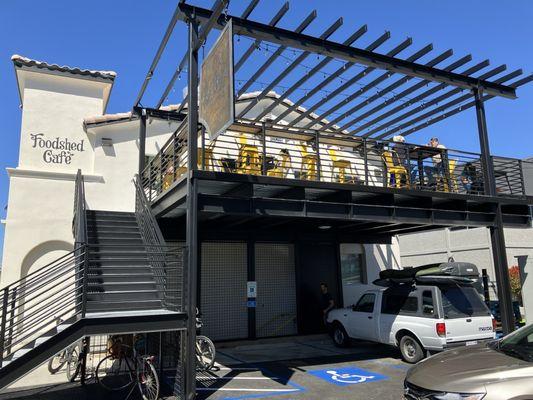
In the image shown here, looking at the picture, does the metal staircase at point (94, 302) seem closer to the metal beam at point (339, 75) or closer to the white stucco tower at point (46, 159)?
the white stucco tower at point (46, 159)

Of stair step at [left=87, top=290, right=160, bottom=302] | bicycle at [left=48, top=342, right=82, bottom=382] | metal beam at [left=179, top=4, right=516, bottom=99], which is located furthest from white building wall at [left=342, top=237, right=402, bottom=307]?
bicycle at [left=48, top=342, right=82, bottom=382]

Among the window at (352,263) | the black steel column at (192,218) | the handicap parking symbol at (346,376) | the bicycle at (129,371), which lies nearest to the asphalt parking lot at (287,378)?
the handicap parking symbol at (346,376)

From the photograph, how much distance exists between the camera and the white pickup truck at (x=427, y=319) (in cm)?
964

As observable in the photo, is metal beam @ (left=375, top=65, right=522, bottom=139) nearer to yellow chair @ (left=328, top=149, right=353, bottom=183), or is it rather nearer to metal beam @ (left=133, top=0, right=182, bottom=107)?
yellow chair @ (left=328, top=149, right=353, bottom=183)

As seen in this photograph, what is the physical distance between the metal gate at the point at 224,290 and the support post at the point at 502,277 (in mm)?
7052

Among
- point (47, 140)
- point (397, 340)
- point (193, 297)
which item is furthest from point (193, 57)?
point (397, 340)

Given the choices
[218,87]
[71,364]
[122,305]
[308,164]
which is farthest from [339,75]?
[71,364]

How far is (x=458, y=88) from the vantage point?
1223 centimetres

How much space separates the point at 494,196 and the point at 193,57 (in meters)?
8.75

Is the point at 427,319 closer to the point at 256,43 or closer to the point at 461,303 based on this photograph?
the point at 461,303

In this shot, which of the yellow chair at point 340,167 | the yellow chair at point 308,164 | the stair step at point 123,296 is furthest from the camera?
the yellow chair at point 340,167

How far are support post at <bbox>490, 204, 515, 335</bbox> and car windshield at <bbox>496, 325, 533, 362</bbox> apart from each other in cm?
595

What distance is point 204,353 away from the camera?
33.2 ft

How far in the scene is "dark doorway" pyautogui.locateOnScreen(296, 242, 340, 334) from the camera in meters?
14.7
